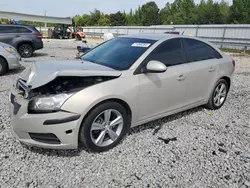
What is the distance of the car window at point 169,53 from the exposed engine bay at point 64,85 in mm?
1019

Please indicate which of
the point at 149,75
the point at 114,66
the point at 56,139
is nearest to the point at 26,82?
the point at 56,139

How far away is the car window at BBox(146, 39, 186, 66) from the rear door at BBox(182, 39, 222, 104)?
18 centimetres

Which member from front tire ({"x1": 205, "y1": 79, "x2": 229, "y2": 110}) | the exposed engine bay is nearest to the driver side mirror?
the exposed engine bay

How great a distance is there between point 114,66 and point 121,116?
74cm

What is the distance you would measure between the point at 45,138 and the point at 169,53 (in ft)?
7.47

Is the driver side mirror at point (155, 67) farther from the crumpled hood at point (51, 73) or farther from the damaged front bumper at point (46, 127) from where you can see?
the damaged front bumper at point (46, 127)

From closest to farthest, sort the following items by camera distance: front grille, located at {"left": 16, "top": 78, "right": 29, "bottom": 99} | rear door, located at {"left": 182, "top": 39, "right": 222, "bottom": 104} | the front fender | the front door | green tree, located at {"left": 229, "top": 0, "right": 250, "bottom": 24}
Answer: the front fender, front grille, located at {"left": 16, "top": 78, "right": 29, "bottom": 99}, the front door, rear door, located at {"left": 182, "top": 39, "right": 222, "bottom": 104}, green tree, located at {"left": 229, "top": 0, "right": 250, "bottom": 24}

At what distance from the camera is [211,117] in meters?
4.51

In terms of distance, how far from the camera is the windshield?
3461 mm

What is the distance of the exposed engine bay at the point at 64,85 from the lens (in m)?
2.79

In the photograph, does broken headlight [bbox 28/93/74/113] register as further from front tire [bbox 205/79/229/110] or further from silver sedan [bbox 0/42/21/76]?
silver sedan [bbox 0/42/21/76]

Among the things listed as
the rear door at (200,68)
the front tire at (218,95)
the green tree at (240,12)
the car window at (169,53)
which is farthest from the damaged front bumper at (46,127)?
the green tree at (240,12)

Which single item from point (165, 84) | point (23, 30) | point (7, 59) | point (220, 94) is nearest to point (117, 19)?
point (23, 30)

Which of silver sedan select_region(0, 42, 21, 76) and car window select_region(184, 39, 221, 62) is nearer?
car window select_region(184, 39, 221, 62)
